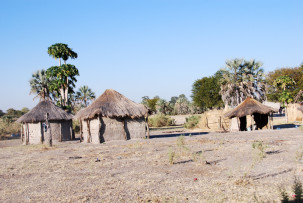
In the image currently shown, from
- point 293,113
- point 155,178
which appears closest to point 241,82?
point 293,113

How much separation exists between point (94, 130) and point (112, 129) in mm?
1251

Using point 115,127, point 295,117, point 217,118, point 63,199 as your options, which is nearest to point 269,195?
point 63,199

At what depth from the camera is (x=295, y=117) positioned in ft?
119

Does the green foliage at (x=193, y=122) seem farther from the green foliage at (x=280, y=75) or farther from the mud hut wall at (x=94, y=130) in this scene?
the green foliage at (x=280, y=75)

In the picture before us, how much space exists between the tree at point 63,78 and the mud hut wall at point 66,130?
12.1ft

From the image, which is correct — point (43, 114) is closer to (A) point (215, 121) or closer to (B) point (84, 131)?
(B) point (84, 131)

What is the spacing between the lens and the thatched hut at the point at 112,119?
21891mm

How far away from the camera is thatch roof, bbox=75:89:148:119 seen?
21.7m

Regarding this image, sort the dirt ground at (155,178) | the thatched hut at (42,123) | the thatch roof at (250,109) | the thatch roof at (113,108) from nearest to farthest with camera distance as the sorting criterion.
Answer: the dirt ground at (155,178)
the thatch roof at (113,108)
the thatched hut at (42,123)
the thatch roof at (250,109)

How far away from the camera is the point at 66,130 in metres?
26.2

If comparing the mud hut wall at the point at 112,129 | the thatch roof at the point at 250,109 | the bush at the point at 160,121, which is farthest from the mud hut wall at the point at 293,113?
the mud hut wall at the point at 112,129

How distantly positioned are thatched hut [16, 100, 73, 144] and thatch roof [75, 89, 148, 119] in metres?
2.83

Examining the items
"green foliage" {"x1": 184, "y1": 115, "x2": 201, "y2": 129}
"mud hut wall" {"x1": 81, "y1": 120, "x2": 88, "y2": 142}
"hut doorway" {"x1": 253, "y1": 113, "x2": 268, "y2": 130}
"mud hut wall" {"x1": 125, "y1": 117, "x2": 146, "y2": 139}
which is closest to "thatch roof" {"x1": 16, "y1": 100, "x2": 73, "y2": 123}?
"mud hut wall" {"x1": 81, "y1": 120, "x2": 88, "y2": 142}

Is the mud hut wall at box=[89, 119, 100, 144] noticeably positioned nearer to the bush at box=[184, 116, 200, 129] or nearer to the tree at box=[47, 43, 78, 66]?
the tree at box=[47, 43, 78, 66]
